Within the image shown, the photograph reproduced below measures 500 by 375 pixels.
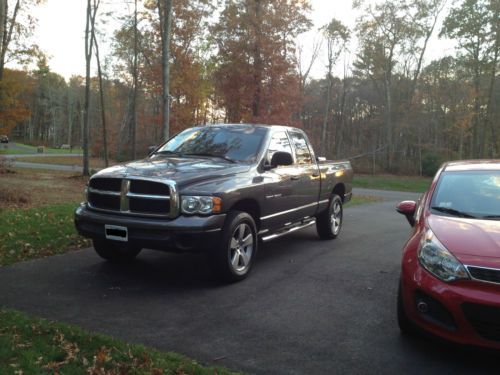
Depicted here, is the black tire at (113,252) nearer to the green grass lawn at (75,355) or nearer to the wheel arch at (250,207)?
the wheel arch at (250,207)

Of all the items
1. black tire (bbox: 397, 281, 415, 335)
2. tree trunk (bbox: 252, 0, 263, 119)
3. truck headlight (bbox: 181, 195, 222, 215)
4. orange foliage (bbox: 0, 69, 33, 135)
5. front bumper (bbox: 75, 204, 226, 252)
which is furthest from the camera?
tree trunk (bbox: 252, 0, 263, 119)

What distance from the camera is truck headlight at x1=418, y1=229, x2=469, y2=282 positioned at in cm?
338

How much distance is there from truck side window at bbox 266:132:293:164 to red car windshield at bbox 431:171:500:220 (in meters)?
2.36

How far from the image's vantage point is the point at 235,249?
543 centimetres

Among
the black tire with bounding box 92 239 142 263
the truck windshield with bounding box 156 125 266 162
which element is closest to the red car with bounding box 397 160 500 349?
the truck windshield with bounding box 156 125 266 162

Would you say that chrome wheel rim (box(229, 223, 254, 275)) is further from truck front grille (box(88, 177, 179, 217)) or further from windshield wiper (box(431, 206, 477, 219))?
windshield wiper (box(431, 206, 477, 219))

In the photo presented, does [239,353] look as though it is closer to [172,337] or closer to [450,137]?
[172,337]

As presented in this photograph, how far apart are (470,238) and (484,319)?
0.68 meters

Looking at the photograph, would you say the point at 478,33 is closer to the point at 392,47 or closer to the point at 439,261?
the point at 392,47

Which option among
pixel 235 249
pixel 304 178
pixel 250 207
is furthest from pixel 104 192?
pixel 304 178

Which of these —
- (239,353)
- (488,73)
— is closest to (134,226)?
(239,353)

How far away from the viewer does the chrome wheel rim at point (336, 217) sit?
849 centimetres

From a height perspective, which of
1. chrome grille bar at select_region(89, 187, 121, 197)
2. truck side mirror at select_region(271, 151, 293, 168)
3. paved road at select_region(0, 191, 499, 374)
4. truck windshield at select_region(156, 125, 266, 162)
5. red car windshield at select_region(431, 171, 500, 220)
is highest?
truck windshield at select_region(156, 125, 266, 162)

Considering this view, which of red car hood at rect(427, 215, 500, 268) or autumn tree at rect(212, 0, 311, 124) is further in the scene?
autumn tree at rect(212, 0, 311, 124)
